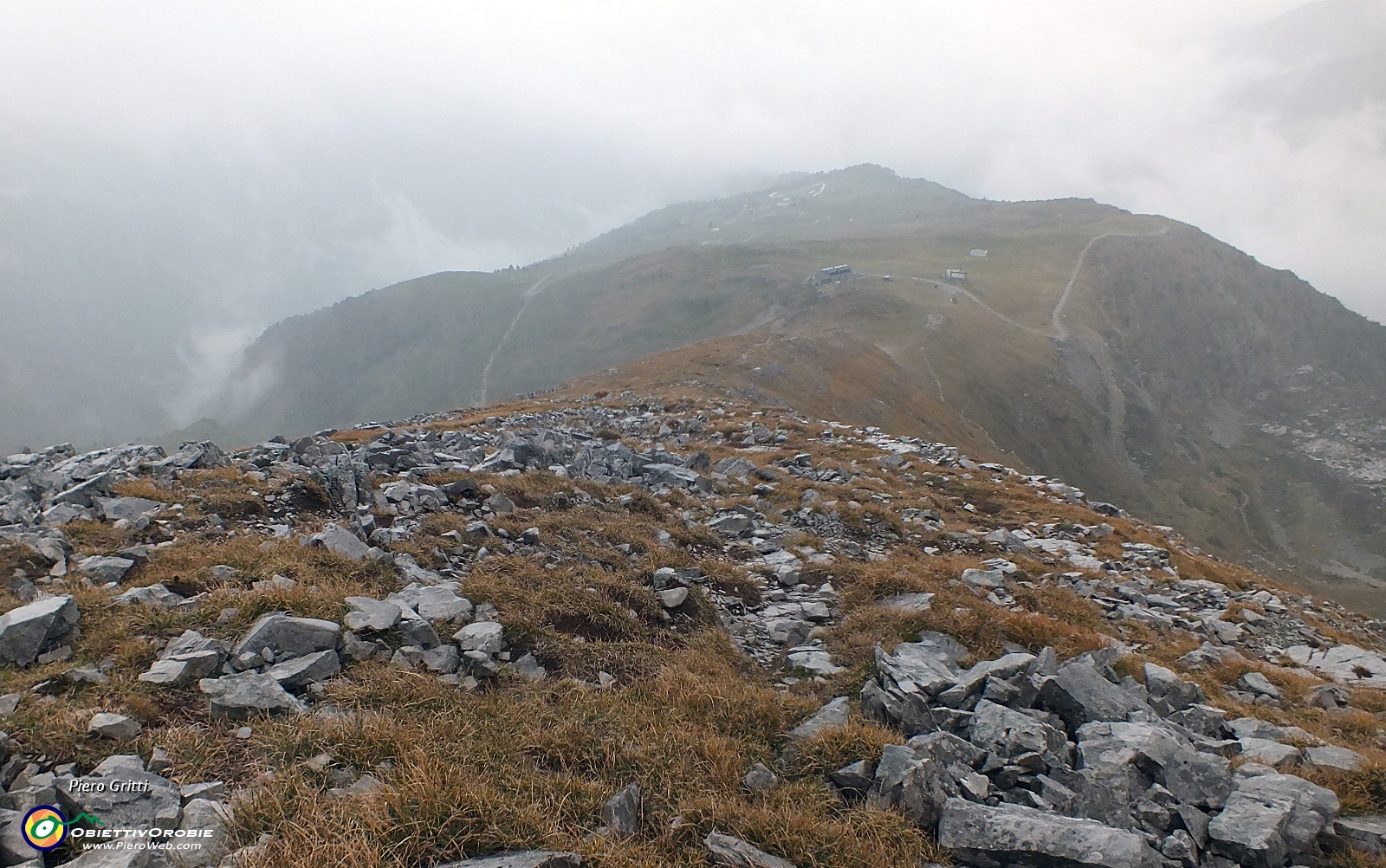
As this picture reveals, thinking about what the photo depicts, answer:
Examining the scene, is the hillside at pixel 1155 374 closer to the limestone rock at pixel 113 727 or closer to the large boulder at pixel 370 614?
the large boulder at pixel 370 614

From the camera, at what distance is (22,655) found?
682 centimetres

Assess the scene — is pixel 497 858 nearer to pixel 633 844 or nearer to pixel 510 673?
pixel 633 844

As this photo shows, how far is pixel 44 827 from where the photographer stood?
481 cm

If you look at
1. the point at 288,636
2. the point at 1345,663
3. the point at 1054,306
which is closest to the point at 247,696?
the point at 288,636

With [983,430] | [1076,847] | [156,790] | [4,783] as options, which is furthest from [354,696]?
[983,430]

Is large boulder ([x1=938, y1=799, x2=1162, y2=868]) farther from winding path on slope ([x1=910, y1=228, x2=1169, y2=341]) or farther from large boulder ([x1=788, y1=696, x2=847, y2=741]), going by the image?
winding path on slope ([x1=910, y1=228, x2=1169, y2=341])

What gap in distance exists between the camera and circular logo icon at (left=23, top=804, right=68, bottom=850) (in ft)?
15.5

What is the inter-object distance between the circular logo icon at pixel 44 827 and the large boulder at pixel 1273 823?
10.3m

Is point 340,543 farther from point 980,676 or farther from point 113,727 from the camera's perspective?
point 980,676

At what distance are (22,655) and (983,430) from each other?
10542cm

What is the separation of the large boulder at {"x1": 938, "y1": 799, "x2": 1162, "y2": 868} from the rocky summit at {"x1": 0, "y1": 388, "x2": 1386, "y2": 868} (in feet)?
0.11

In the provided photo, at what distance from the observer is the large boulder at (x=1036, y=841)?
5.68 metres

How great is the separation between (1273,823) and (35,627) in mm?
13445

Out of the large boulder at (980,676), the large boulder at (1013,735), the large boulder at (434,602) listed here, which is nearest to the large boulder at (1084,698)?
the large boulder at (980,676)
